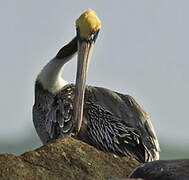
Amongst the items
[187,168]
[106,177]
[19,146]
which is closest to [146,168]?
[187,168]

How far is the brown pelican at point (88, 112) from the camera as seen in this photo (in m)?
11.5

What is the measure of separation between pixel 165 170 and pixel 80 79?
5.28 meters

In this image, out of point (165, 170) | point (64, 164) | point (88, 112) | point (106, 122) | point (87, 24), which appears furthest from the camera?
point (87, 24)

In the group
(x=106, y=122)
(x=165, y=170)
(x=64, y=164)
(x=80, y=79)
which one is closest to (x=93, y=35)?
(x=80, y=79)

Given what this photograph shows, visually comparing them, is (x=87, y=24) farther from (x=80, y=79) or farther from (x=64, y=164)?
(x=64, y=164)

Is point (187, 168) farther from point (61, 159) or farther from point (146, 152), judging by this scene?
point (146, 152)

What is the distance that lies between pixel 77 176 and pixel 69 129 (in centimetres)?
380

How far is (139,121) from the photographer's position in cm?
1205

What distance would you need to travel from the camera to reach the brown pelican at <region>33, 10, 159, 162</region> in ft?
37.7

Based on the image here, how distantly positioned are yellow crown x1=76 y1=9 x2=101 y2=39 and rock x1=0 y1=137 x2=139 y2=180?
14.9ft

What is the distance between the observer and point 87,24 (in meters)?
12.2

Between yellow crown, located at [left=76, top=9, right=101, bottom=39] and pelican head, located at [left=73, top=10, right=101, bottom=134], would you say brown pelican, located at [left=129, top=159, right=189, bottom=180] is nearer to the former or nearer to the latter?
pelican head, located at [left=73, top=10, right=101, bottom=134]

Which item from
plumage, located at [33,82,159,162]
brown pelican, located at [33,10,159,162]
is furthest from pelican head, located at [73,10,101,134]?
plumage, located at [33,82,159,162]

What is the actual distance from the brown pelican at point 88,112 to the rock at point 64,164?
11.4 feet
